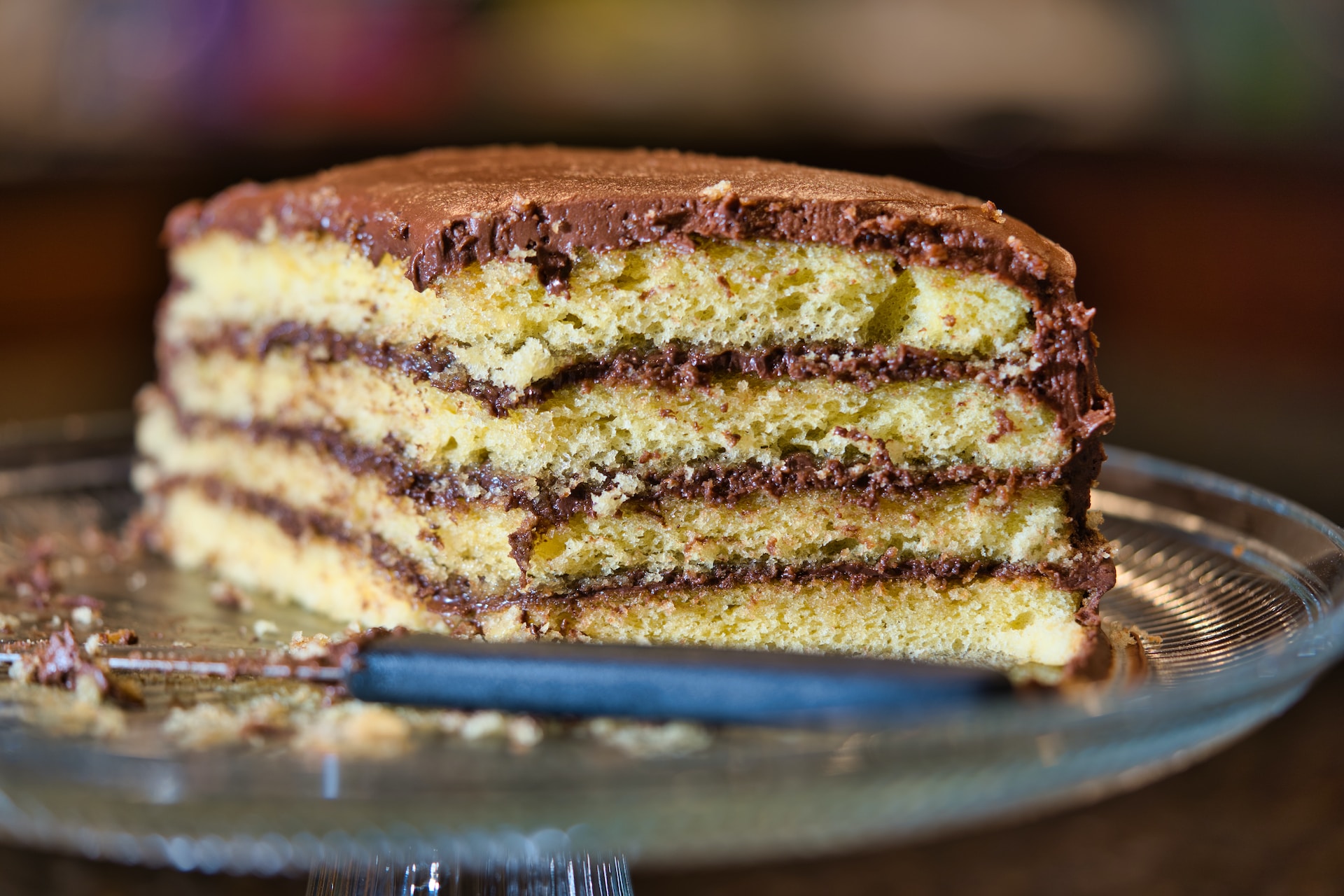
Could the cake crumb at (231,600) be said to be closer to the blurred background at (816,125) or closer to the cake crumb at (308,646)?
the cake crumb at (308,646)

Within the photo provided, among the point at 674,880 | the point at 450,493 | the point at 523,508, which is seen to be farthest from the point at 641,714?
the point at 674,880

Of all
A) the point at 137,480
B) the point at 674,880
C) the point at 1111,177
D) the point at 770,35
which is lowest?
the point at 674,880

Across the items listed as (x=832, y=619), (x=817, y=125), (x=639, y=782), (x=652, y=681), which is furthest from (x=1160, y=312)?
(x=639, y=782)

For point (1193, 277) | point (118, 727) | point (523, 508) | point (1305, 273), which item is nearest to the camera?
point (118, 727)

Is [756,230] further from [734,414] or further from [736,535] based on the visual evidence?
[736,535]

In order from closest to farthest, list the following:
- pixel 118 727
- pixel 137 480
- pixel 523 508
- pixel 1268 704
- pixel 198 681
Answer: pixel 1268 704 → pixel 118 727 → pixel 198 681 → pixel 523 508 → pixel 137 480

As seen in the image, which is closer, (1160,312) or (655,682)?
(655,682)

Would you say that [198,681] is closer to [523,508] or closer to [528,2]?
[523,508]
